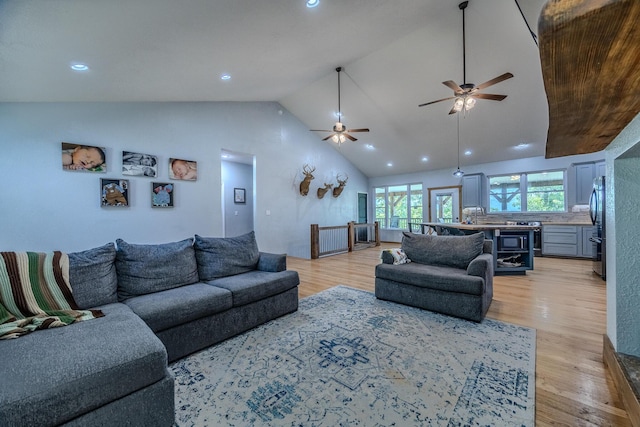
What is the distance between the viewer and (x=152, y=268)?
2570mm

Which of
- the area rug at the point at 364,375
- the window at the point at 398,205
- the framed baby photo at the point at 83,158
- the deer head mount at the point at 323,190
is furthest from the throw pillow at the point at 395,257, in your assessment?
the window at the point at 398,205


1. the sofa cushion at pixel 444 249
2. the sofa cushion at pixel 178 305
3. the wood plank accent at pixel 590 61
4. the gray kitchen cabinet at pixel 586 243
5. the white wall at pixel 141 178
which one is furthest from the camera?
the gray kitchen cabinet at pixel 586 243

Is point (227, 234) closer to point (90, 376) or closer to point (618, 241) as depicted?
point (90, 376)

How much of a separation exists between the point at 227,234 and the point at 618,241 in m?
7.44

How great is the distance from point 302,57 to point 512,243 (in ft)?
15.9

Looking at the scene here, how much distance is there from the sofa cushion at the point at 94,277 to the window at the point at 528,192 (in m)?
8.86

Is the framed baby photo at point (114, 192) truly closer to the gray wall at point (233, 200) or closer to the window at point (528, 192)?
the gray wall at point (233, 200)

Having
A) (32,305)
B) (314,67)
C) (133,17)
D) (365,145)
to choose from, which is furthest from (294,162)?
(32,305)

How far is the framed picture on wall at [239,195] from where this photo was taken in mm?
7945

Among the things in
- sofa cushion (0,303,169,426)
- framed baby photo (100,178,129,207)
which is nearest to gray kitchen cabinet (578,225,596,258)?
sofa cushion (0,303,169,426)

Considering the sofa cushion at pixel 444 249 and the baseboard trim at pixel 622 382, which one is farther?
the sofa cushion at pixel 444 249

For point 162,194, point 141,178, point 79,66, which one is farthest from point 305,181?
point 79,66

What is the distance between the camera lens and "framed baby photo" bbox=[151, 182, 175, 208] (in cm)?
479

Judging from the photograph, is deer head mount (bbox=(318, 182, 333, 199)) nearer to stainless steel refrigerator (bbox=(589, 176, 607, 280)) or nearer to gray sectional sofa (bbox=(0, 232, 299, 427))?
gray sectional sofa (bbox=(0, 232, 299, 427))
